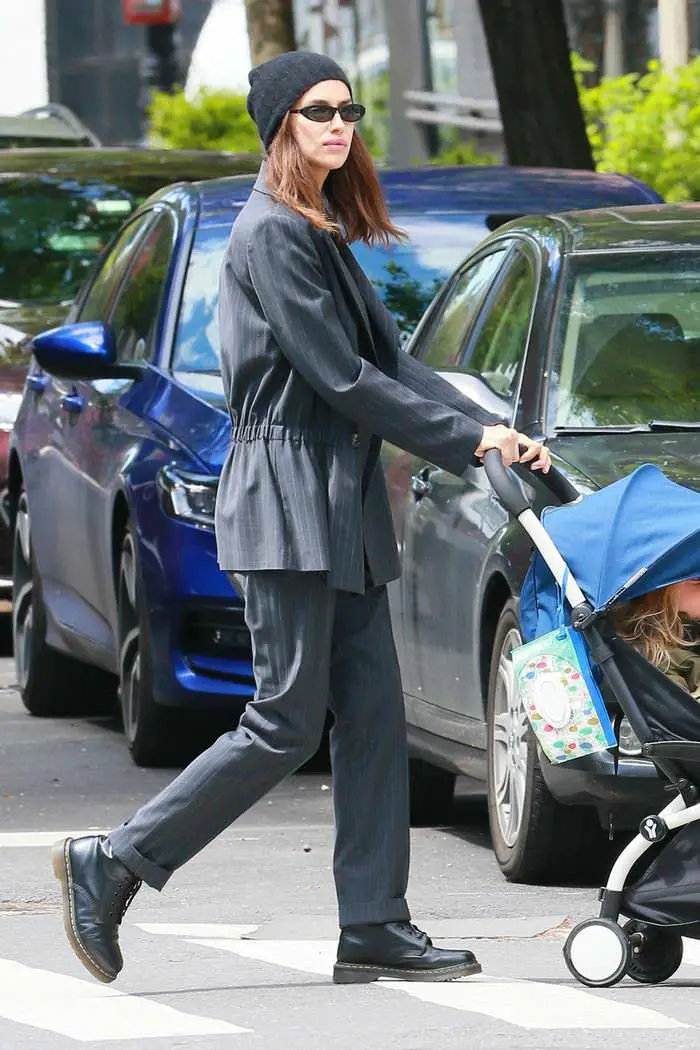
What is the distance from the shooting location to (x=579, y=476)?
680 cm

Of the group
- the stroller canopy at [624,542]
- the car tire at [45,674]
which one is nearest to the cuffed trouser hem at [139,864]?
the stroller canopy at [624,542]

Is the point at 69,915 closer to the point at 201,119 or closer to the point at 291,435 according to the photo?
the point at 291,435

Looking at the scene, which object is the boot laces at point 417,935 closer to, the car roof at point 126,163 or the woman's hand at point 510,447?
the woman's hand at point 510,447

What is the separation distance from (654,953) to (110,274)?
5.50 m

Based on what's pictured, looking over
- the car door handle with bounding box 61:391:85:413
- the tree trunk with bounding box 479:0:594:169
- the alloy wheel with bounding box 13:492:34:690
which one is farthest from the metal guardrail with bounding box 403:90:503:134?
the car door handle with bounding box 61:391:85:413

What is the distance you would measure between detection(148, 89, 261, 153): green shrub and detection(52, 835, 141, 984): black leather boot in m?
37.2

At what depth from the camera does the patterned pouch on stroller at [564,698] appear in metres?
5.54

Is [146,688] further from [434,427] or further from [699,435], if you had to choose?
[434,427]

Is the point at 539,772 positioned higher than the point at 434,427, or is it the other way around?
the point at 434,427

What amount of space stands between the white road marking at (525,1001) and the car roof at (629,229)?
2458mm

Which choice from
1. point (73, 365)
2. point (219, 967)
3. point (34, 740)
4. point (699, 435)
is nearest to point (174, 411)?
point (73, 365)

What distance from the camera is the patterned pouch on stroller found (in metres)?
5.54

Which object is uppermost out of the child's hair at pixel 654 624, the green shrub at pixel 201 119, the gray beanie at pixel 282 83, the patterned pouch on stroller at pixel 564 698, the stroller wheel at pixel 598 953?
the gray beanie at pixel 282 83

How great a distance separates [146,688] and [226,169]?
12.1ft
